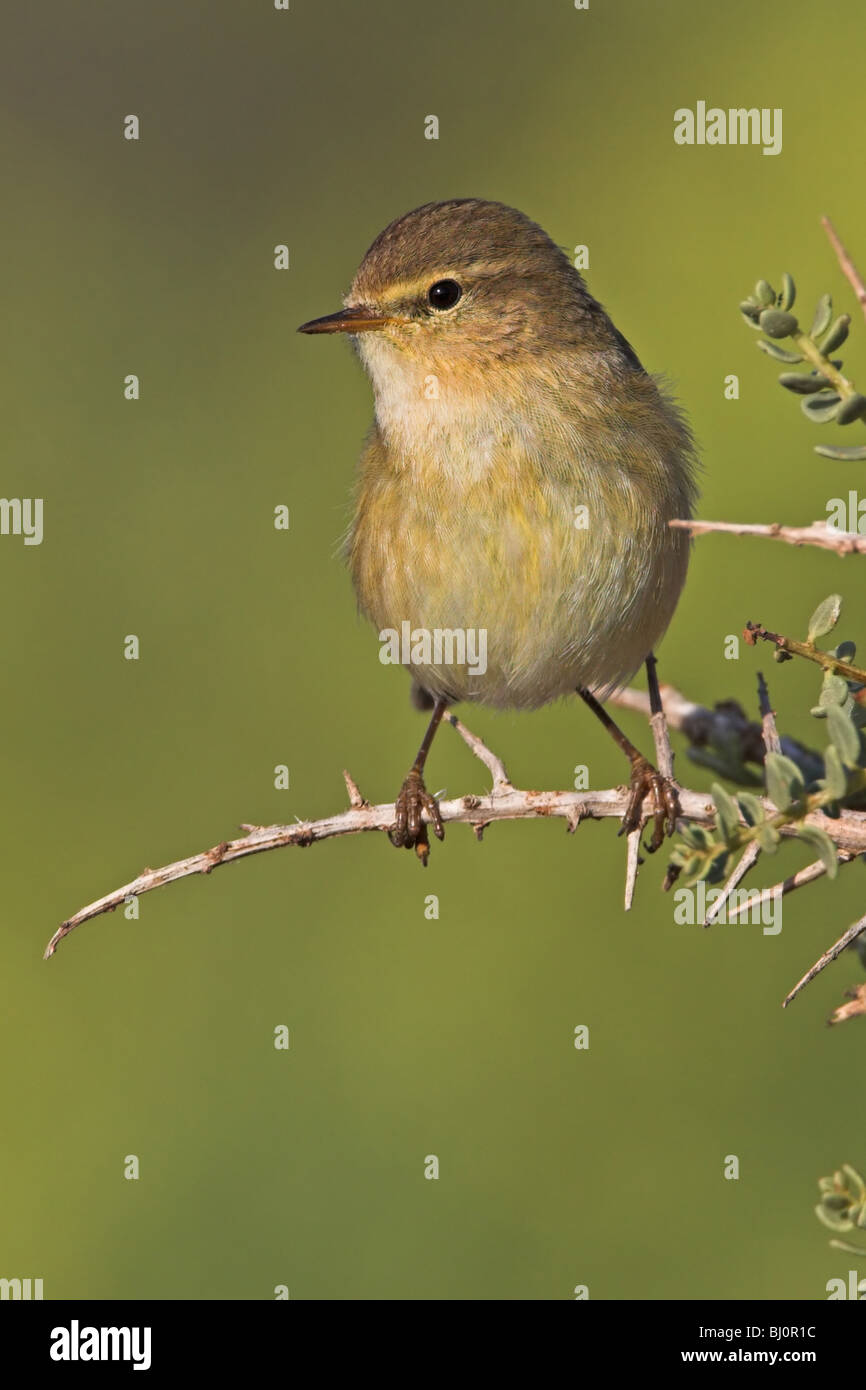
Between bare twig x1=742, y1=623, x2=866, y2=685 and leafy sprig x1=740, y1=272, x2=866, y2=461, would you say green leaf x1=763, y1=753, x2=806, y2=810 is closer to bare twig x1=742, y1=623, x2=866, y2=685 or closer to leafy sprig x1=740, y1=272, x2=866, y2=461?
bare twig x1=742, y1=623, x2=866, y2=685

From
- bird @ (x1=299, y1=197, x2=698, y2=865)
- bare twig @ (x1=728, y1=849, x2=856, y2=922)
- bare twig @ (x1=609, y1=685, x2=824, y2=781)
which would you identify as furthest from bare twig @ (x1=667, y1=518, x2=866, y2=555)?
bird @ (x1=299, y1=197, x2=698, y2=865)

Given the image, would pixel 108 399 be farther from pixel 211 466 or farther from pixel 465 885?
pixel 465 885

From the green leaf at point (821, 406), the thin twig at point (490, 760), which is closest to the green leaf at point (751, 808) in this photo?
the green leaf at point (821, 406)

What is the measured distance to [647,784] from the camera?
3.64m

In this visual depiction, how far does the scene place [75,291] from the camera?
20.6 ft

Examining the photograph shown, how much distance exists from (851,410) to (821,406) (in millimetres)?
56

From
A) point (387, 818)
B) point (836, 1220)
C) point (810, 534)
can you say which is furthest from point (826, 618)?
point (387, 818)

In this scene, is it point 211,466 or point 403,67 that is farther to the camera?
point 403,67

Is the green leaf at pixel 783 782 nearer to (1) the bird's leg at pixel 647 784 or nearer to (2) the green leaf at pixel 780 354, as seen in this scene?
(2) the green leaf at pixel 780 354

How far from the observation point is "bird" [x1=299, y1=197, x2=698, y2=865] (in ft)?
11.9

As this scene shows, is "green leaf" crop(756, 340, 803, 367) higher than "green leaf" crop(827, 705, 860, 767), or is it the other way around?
"green leaf" crop(756, 340, 803, 367)

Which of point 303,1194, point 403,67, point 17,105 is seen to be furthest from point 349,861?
point 17,105

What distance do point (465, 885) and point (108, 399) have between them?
2438 mm

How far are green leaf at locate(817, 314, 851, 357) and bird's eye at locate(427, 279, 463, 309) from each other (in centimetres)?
206
